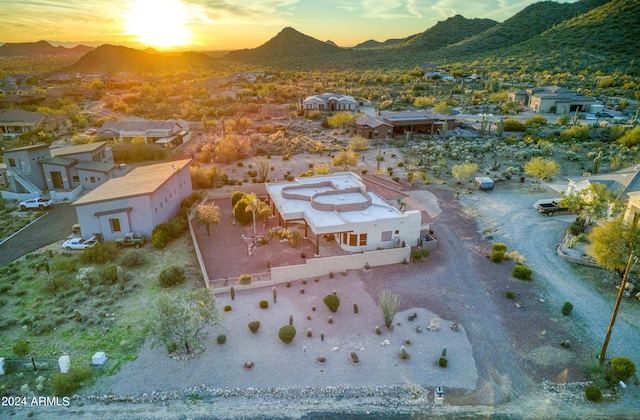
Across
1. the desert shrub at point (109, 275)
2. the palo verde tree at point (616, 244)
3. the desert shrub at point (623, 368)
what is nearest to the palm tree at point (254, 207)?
the desert shrub at point (109, 275)

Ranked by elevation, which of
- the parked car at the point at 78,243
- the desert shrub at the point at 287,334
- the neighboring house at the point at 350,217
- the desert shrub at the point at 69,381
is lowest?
the desert shrub at the point at 69,381

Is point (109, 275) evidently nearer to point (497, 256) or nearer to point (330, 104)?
point (497, 256)

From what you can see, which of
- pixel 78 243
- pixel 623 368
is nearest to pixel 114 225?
pixel 78 243

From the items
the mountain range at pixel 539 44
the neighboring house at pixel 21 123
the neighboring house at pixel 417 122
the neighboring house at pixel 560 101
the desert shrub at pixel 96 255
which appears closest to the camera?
the desert shrub at pixel 96 255

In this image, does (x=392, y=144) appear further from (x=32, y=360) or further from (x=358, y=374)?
(x=32, y=360)

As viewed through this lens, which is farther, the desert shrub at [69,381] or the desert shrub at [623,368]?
the desert shrub at [623,368]

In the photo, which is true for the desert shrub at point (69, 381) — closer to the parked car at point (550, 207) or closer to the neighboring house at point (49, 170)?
the neighboring house at point (49, 170)
